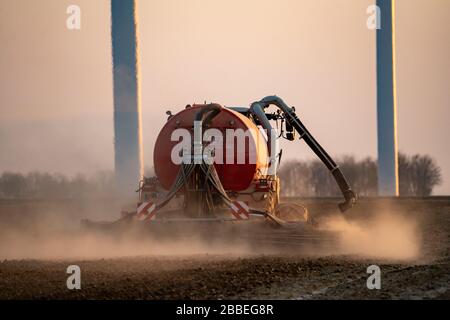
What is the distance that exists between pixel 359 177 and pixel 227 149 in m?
40.7

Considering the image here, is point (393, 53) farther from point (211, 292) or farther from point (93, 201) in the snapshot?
point (211, 292)

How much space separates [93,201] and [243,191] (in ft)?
47.0

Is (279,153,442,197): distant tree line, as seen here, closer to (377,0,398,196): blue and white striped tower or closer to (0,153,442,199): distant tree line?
(0,153,442,199): distant tree line

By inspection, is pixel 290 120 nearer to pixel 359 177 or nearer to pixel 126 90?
pixel 126 90

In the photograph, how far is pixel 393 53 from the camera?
1257 inches

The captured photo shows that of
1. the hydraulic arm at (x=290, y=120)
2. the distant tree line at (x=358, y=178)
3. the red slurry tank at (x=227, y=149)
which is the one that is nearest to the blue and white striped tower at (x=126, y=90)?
the hydraulic arm at (x=290, y=120)

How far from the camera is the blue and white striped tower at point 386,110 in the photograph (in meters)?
32.0

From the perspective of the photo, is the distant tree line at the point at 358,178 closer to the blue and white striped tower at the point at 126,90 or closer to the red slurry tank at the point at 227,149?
the blue and white striped tower at the point at 126,90

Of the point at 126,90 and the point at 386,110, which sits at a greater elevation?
the point at 126,90

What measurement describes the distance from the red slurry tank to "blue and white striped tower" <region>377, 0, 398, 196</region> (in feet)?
55.5

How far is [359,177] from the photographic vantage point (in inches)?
2185

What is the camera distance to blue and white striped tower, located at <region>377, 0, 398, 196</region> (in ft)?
105

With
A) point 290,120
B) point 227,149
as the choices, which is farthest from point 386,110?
point 227,149
